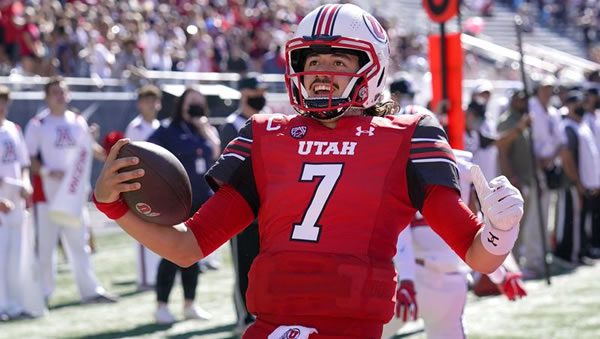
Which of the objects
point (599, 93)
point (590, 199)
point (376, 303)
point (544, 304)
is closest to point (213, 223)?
point (376, 303)

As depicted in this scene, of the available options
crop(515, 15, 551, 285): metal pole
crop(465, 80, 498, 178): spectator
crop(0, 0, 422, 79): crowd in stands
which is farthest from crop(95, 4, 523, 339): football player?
crop(0, 0, 422, 79): crowd in stands

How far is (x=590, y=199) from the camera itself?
13797 millimetres

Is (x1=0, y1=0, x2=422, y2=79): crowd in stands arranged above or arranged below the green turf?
above

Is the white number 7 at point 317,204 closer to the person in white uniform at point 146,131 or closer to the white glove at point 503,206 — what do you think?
the white glove at point 503,206

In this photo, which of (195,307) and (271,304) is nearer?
(271,304)

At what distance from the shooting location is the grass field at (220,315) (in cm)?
914

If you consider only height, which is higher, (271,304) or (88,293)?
(271,304)

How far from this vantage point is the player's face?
3.88m

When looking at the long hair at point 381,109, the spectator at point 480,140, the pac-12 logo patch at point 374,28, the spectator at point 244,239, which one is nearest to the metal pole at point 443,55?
the spectator at point 480,140

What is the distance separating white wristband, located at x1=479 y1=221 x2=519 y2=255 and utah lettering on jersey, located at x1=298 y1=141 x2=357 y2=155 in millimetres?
506

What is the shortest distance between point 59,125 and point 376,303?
286 inches

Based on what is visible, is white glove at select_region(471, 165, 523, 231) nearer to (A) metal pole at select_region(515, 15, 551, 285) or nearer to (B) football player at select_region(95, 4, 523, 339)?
(B) football player at select_region(95, 4, 523, 339)

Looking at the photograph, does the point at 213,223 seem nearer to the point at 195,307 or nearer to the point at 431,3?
the point at 195,307

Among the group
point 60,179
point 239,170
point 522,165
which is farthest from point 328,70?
point 522,165
